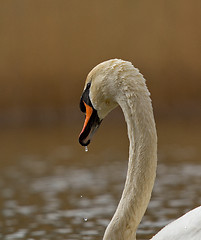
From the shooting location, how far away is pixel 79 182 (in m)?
5.55

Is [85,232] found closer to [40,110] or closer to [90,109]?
[90,109]

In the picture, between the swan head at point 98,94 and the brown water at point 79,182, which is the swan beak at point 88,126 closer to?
the swan head at point 98,94

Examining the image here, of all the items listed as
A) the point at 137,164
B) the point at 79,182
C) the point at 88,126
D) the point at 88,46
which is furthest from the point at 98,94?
the point at 88,46

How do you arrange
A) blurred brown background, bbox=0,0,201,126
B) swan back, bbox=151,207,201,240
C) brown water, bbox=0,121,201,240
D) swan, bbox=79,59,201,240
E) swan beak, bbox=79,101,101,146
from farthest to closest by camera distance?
1. blurred brown background, bbox=0,0,201,126
2. brown water, bbox=0,121,201,240
3. swan beak, bbox=79,101,101,146
4. swan, bbox=79,59,201,240
5. swan back, bbox=151,207,201,240

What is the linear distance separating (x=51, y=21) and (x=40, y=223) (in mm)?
9025

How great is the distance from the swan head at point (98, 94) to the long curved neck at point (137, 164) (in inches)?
2.5

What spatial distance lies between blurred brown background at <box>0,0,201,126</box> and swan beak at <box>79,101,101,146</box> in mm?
9504

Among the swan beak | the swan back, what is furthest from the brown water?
the swan back

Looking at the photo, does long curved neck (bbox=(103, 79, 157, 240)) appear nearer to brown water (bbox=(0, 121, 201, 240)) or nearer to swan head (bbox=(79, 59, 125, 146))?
swan head (bbox=(79, 59, 125, 146))

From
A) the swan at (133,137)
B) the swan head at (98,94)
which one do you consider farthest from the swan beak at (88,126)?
the swan at (133,137)

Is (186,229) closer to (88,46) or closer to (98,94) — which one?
(98,94)

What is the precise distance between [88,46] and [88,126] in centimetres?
1015

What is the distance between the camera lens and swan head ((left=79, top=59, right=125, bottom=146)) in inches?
98.2

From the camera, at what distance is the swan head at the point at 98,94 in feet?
8.18
